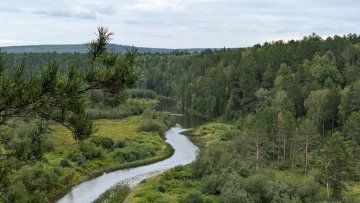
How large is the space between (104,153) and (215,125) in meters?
38.2

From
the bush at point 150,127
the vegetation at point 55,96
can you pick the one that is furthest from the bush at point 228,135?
the vegetation at point 55,96

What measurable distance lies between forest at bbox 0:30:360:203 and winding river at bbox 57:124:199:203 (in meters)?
2.63

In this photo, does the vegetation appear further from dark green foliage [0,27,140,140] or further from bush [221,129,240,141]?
bush [221,129,240,141]

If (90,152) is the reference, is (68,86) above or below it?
above

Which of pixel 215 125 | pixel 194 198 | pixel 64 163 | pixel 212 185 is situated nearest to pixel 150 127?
pixel 215 125

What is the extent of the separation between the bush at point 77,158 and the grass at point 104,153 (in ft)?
2.07

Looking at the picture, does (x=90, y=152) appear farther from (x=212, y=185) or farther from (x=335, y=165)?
(x=335, y=165)

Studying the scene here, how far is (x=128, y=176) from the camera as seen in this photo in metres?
62.1

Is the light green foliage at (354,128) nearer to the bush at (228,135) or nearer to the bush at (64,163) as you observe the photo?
the bush at (228,135)

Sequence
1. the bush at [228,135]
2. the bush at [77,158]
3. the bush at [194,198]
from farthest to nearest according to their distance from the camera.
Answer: the bush at [228,135] < the bush at [77,158] < the bush at [194,198]

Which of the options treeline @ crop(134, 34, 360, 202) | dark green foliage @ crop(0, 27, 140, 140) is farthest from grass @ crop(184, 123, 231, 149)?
dark green foliage @ crop(0, 27, 140, 140)

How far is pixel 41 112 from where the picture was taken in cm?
1018

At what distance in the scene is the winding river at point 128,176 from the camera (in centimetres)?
5112

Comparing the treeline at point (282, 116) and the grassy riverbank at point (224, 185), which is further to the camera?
the treeline at point (282, 116)
